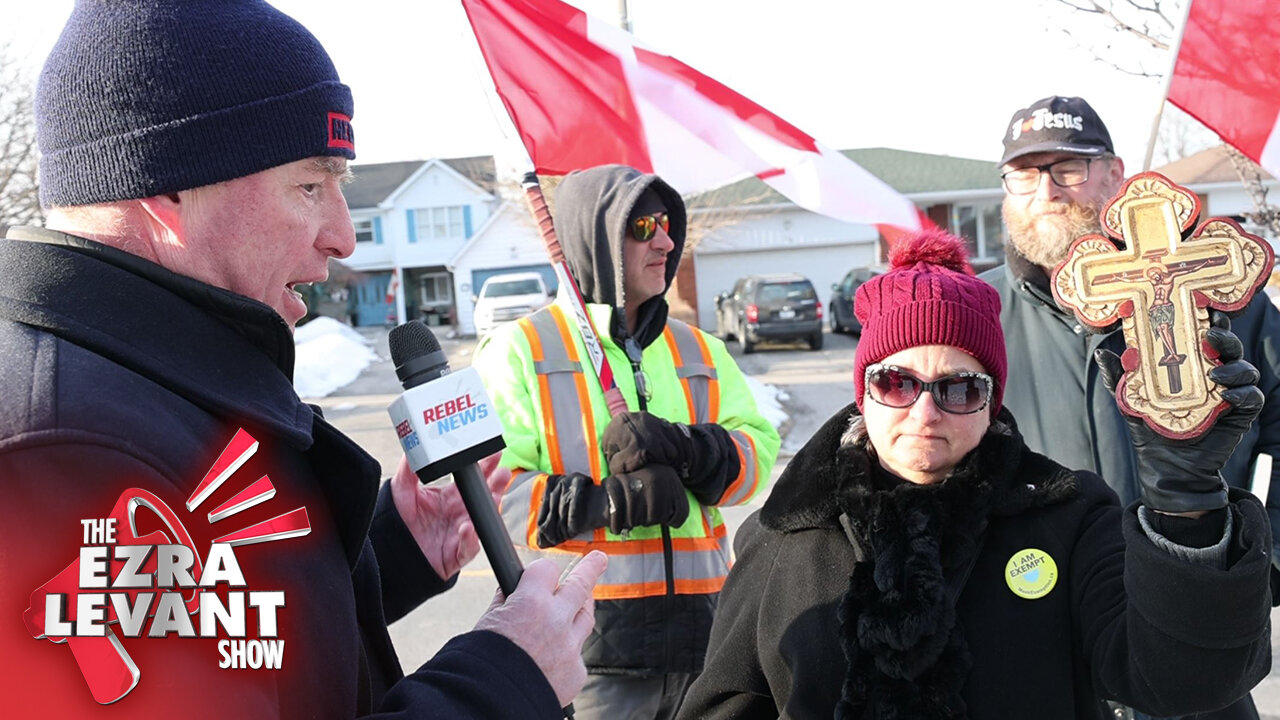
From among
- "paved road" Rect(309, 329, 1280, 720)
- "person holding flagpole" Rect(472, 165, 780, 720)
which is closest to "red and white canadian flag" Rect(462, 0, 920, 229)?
"person holding flagpole" Rect(472, 165, 780, 720)

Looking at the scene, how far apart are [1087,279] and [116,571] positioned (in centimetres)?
162

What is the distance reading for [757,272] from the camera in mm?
31609

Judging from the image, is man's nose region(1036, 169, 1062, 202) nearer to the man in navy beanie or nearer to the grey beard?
the grey beard

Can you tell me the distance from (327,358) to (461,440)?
78.2ft

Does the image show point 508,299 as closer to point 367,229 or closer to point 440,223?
point 440,223

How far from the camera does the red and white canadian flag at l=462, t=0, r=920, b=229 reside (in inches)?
165

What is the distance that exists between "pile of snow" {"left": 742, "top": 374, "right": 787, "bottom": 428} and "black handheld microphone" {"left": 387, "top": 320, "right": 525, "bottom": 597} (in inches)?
453

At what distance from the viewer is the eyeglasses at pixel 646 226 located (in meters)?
3.49

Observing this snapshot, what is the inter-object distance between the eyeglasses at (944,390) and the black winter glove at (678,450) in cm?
93

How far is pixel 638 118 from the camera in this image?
14.7ft

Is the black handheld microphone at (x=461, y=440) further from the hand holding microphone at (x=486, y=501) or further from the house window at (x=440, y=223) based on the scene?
the house window at (x=440, y=223)

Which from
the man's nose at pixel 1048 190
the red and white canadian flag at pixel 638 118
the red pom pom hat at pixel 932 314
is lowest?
the red pom pom hat at pixel 932 314

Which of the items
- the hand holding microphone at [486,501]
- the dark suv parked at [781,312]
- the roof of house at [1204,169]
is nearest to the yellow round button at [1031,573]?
the hand holding microphone at [486,501]

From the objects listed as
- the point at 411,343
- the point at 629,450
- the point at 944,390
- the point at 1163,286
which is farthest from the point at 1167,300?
the point at 629,450
